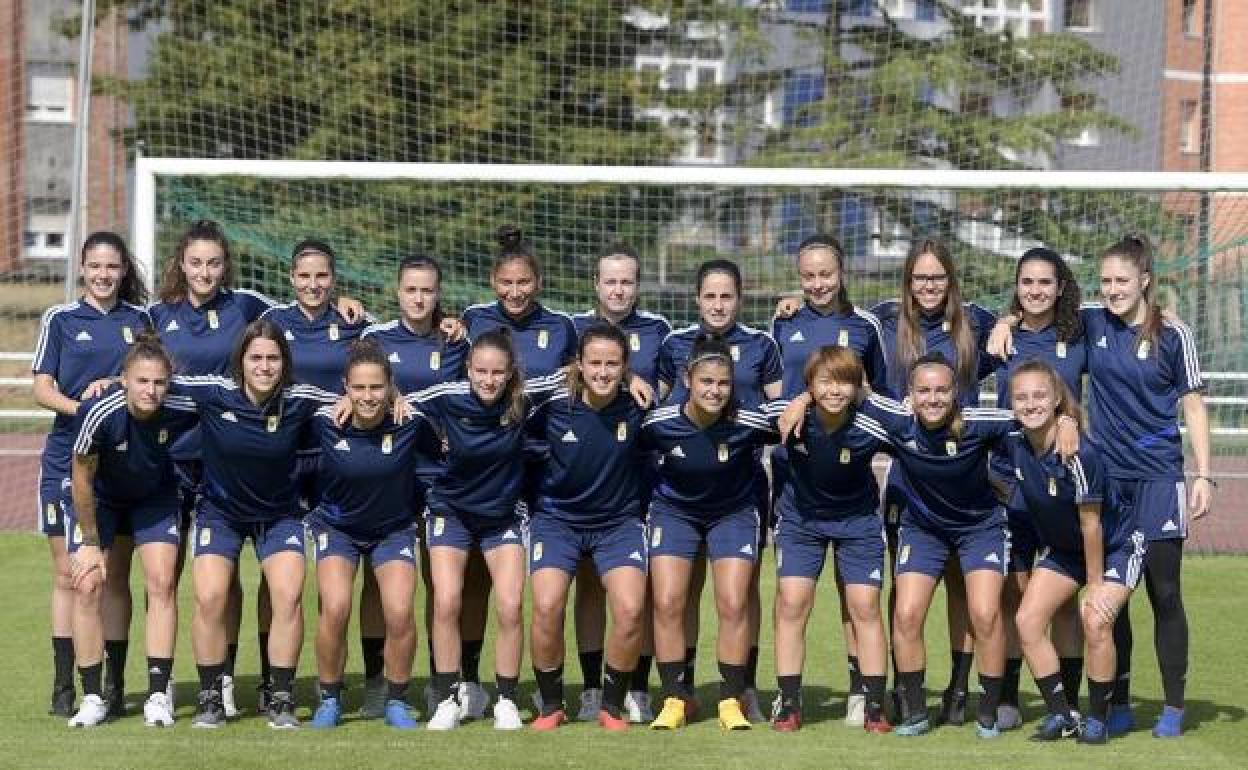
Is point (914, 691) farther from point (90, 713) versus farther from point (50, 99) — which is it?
point (50, 99)

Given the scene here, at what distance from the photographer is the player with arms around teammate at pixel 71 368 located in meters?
7.07

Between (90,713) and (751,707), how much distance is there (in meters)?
2.43

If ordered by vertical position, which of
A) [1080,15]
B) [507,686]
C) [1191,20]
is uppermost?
[1080,15]

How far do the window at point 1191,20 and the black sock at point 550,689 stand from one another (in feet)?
40.4

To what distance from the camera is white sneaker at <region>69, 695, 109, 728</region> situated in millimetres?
6742

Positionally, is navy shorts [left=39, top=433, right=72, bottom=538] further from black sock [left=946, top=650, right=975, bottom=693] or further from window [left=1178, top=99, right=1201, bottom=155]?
window [left=1178, top=99, right=1201, bottom=155]

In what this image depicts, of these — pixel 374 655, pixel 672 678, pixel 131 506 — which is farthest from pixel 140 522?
pixel 672 678

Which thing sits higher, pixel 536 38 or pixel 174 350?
pixel 536 38

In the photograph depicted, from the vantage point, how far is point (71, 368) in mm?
7137

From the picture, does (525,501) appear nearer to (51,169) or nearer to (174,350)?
(174,350)

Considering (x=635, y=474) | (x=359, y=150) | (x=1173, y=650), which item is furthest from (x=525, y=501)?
(x=359, y=150)

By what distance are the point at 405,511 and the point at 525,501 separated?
1.52 feet

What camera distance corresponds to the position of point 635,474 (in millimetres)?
7016

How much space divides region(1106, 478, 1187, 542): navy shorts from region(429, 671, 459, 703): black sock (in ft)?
8.15
